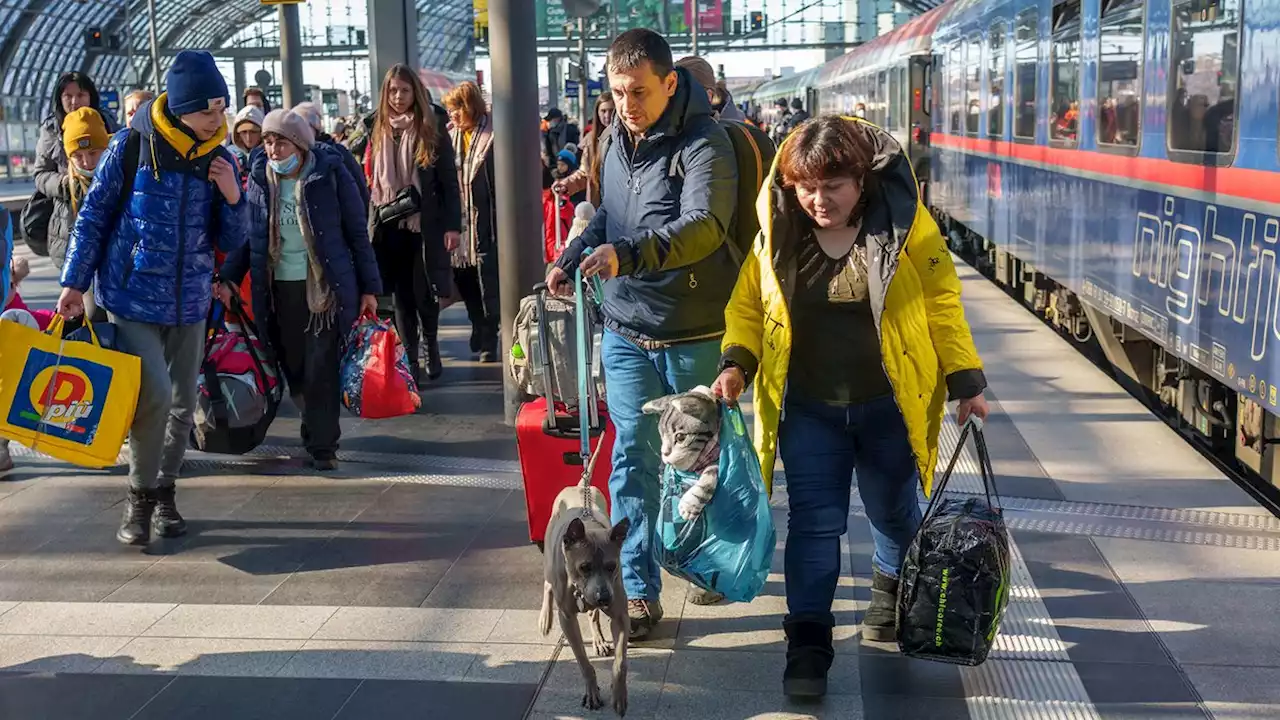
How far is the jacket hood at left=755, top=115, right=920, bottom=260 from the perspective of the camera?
3980 millimetres

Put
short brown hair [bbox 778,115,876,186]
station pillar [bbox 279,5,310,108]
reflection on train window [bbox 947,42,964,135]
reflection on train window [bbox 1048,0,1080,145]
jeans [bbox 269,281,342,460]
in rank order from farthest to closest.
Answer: reflection on train window [bbox 947,42,964,135]
station pillar [bbox 279,5,310,108]
reflection on train window [bbox 1048,0,1080,145]
jeans [bbox 269,281,342,460]
short brown hair [bbox 778,115,876,186]

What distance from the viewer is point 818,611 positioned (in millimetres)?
4242

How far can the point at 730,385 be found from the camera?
4.08m

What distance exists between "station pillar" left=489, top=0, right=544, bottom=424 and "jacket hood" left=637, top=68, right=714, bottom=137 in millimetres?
3381

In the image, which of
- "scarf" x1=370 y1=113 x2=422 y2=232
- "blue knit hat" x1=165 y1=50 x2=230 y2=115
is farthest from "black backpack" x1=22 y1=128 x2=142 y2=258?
"blue knit hat" x1=165 y1=50 x2=230 y2=115

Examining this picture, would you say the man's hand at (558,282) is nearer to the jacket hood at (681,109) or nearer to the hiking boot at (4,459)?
the jacket hood at (681,109)

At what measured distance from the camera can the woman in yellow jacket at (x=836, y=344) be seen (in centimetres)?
396

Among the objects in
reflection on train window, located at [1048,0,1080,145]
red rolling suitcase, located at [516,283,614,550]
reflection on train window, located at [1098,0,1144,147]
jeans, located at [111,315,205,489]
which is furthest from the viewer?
reflection on train window, located at [1048,0,1080,145]

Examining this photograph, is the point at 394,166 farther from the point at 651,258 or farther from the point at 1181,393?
the point at 651,258

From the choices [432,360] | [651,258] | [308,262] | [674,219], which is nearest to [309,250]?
[308,262]

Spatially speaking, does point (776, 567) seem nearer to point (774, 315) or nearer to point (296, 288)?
point (774, 315)

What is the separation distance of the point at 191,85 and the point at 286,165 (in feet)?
4.50

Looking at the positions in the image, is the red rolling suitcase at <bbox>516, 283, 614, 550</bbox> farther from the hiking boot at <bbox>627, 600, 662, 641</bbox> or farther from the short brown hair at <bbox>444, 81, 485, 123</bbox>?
the short brown hair at <bbox>444, 81, 485, 123</bbox>

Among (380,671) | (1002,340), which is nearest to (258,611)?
(380,671)
